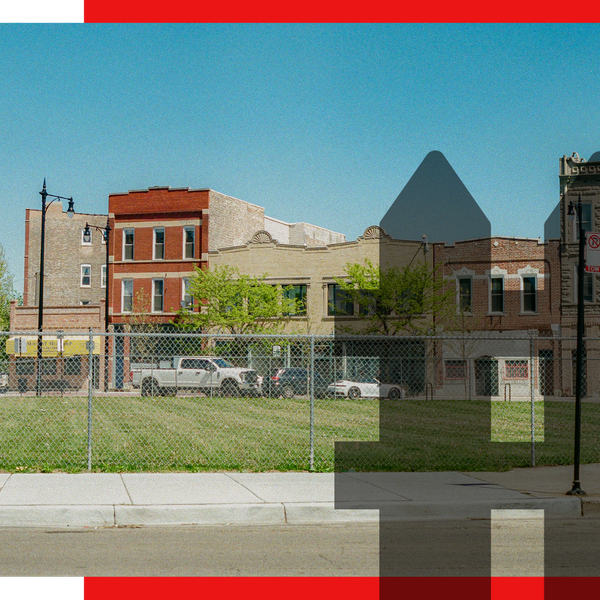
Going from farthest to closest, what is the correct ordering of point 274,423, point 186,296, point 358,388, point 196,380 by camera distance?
1. point 186,296
2. point 196,380
3. point 358,388
4. point 274,423

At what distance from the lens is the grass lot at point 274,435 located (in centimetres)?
1372

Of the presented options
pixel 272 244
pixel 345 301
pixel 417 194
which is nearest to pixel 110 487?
pixel 345 301

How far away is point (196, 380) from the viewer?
27.4 m

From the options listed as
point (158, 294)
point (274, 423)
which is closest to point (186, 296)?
point (158, 294)

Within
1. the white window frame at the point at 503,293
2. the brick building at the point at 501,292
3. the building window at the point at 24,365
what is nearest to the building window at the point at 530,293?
the brick building at the point at 501,292

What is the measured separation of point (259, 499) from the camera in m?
10.2

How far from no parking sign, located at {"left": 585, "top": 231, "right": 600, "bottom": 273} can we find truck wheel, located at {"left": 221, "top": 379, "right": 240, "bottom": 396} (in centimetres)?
1171

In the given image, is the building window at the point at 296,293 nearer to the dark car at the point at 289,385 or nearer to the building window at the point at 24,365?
the building window at the point at 24,365

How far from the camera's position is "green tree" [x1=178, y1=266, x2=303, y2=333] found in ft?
161

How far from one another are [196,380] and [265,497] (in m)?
17.3

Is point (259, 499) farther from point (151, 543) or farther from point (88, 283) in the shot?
point (88, 283)

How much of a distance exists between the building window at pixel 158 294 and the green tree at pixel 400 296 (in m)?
13.1

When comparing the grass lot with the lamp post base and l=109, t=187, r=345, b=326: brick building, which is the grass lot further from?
l=109, t=187, r=345, b=326: brick building

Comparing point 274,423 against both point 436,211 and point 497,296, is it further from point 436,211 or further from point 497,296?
point 436,211
